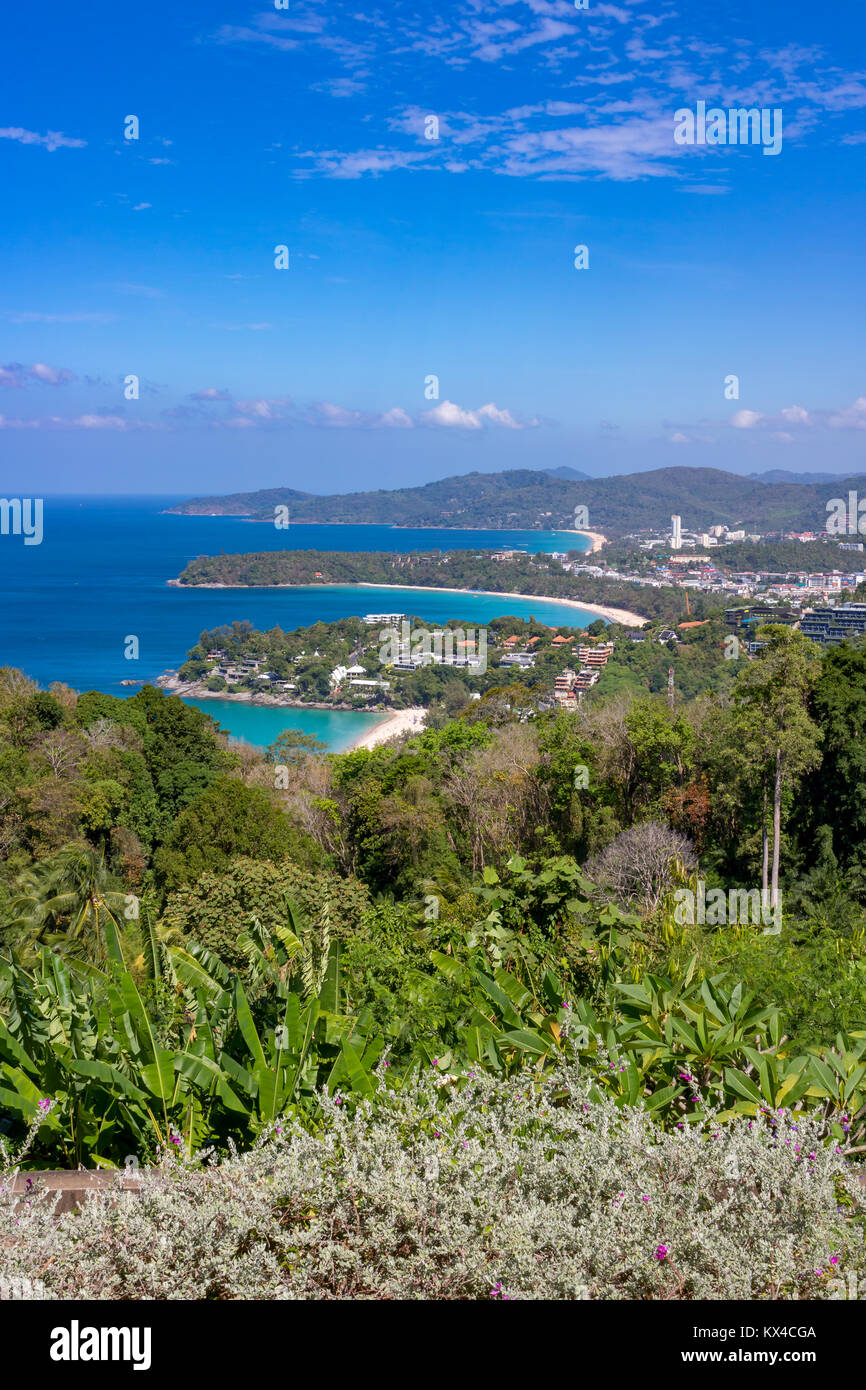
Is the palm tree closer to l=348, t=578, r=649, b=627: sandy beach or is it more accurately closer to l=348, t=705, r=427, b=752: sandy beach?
l=348, t=705, r=427, b=752: sandy beach

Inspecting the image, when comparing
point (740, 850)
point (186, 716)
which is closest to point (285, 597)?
point (186, 716)

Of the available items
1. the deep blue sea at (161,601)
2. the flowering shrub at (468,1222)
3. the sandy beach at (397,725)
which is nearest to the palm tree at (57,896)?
the flowering shrub at (468,1222)

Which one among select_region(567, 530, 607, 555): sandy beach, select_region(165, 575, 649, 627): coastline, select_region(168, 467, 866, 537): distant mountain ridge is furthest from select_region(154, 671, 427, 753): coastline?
select_region(168, 467, 866, 537): distant mountain ridge

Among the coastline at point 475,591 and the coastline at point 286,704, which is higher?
the coastline at point 475,591

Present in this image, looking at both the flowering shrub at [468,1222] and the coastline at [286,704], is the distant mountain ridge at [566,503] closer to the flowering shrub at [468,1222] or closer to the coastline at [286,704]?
the coastline at [286,704]

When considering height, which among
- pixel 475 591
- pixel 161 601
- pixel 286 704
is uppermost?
pixel 475 591

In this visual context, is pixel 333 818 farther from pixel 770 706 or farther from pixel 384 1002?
A: pixel 384 1002

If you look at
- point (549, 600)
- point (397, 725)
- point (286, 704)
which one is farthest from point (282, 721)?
point (549, 600)

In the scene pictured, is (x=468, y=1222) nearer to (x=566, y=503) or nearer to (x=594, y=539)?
(x=594, y=539)
